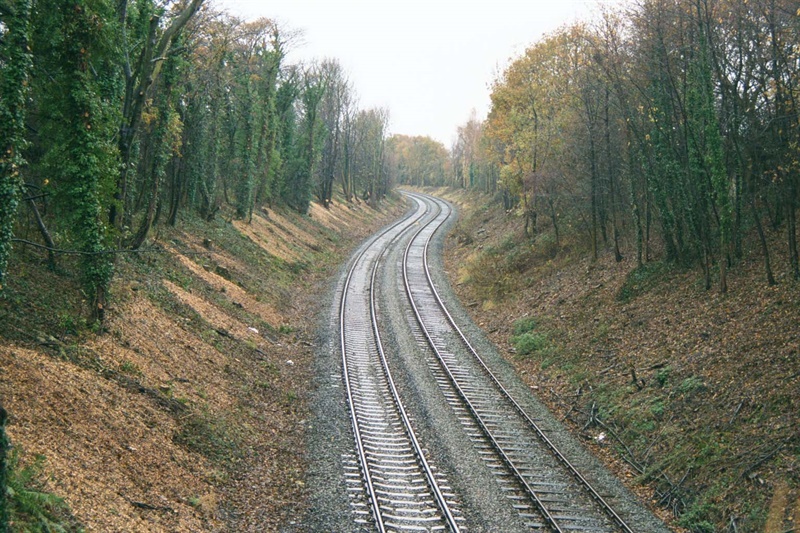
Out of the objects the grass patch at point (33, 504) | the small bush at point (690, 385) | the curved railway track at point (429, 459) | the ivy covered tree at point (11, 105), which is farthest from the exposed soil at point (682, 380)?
the ivy covered tree at point (11, 105)

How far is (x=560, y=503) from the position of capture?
451 inches

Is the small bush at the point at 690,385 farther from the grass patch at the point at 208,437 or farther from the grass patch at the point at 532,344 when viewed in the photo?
the grass patch at the point at 208,437

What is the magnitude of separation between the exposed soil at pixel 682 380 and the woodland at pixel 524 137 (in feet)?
1.17

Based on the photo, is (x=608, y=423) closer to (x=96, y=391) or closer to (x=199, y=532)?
(x=199, y=532)

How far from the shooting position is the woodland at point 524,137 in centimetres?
1306

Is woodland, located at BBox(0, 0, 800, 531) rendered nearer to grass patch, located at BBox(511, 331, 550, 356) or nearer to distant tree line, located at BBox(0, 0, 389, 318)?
distant tree line, located at BBox(0, 0, 389, 318)

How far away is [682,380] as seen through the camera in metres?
15.0

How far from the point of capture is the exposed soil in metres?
11.2

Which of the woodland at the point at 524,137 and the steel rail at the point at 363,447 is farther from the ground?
the woodland at the point at 524,137

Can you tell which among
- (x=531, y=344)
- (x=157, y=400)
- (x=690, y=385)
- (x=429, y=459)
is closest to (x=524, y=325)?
(x=531, y=344)

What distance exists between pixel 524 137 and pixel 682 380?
21.3 metres

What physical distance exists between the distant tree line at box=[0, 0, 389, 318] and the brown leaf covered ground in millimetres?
1533

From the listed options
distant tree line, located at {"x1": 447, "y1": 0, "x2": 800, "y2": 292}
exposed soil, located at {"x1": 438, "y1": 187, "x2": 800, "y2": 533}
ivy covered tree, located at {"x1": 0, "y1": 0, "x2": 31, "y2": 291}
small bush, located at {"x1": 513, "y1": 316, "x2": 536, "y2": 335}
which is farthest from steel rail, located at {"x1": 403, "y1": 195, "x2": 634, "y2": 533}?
ivy covered tree, located at {"x1": 0, "y1": 0, "x2": 31, "y2": 291}

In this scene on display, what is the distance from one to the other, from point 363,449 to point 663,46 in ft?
48.7
